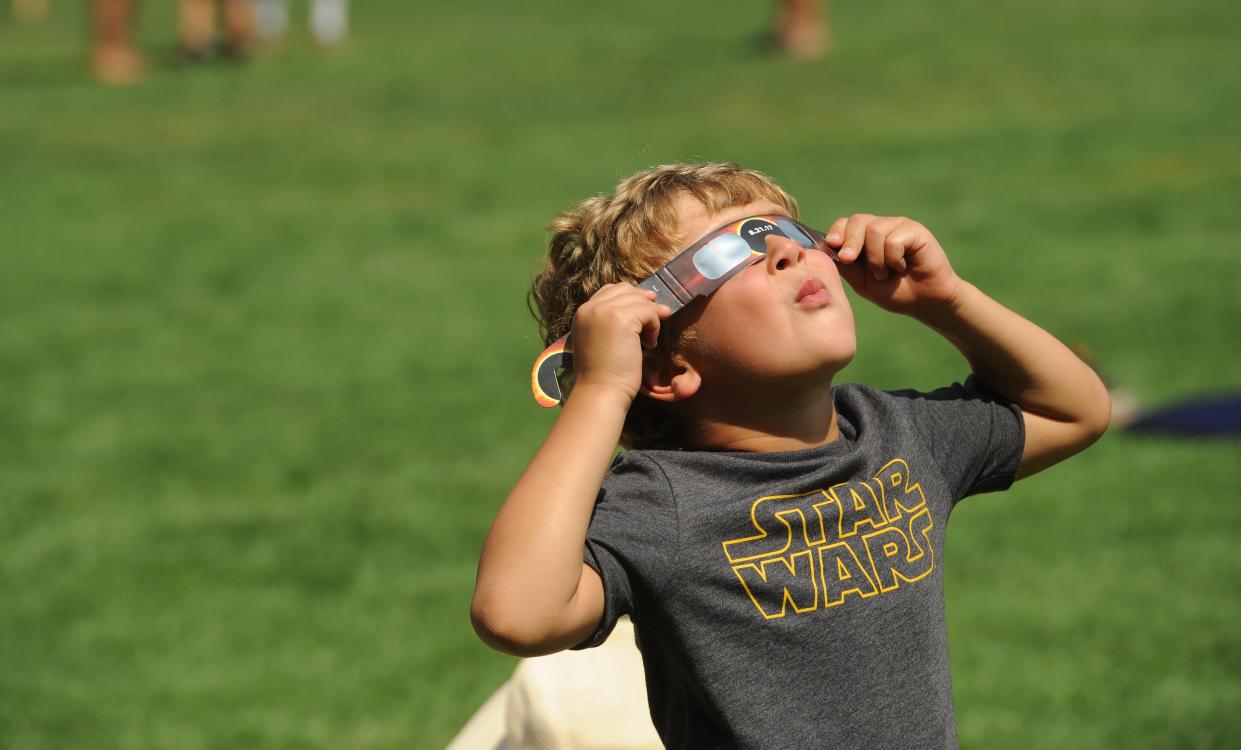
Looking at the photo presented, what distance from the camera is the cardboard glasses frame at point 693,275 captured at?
2.05m

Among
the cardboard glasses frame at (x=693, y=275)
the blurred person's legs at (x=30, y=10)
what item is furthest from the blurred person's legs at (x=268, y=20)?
the cardboard glasses frame at (x=693, y=275)

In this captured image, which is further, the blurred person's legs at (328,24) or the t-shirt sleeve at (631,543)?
the blurred person's legs at (328,24)

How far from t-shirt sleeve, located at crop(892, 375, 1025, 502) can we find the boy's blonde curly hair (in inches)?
14.4

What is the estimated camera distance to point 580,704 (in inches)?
110

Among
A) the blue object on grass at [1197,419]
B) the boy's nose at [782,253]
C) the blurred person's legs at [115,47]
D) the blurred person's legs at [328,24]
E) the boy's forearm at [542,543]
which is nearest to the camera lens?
the boy's forearm at [542,543]

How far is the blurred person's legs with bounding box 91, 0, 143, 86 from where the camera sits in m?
14.9

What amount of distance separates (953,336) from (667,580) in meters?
0.69

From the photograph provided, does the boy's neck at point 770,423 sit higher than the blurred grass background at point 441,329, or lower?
higher

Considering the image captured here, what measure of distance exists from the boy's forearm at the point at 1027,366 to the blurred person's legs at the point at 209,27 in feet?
47.0

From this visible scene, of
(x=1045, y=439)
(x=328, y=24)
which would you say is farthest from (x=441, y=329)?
(x=328, y=24)

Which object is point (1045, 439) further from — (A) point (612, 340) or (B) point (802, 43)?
(B) point (802, 43)

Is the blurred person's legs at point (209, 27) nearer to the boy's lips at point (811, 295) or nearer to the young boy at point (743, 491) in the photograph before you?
the young boy at point (743, 491)

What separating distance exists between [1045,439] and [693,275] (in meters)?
0.70

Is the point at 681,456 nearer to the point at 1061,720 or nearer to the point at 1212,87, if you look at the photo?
the point at 1061,720
